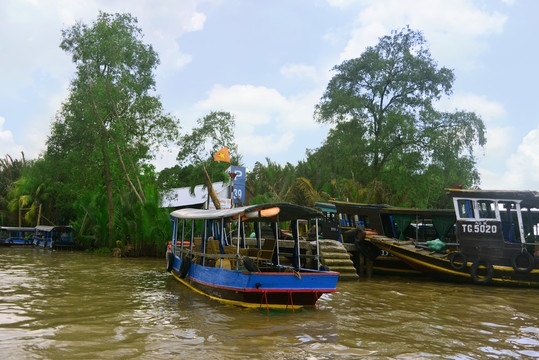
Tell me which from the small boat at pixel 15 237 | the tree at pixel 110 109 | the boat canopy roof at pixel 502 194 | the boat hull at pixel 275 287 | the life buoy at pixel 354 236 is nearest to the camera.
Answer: the boat hull at pixel 275 287

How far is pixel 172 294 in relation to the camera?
11.5 meters

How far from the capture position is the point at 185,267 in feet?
39.5

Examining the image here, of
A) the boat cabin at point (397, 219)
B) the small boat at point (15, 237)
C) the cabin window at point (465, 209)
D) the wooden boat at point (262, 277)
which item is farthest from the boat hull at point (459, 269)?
the small boat at point (15, 237)

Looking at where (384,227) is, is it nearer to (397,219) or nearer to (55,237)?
(397,219)

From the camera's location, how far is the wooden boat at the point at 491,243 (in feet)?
44.7

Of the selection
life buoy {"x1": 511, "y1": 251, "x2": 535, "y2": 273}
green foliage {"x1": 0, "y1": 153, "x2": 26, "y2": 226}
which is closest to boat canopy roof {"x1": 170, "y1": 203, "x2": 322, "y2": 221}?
life buoy {"x1": 511, "y1": 251, "x2": 535, "y2": 273}

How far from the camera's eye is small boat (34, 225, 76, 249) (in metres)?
29.7

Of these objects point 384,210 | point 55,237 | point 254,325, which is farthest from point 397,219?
point 55,237

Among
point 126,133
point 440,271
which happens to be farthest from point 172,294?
point 126,133


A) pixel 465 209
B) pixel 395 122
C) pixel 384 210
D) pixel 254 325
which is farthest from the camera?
pixel 395 122

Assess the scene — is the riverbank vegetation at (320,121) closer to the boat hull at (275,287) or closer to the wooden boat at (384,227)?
the wooden boat at (384,227)

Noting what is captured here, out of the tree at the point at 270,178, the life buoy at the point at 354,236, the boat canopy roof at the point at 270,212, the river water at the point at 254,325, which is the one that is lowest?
the river water at the point at 254,325

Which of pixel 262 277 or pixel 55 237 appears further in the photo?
pixel 55 237

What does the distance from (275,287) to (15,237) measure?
111ft
